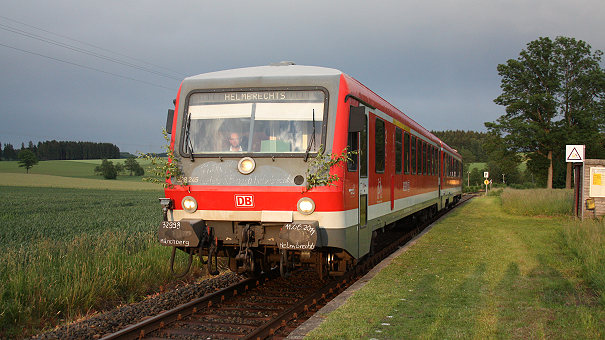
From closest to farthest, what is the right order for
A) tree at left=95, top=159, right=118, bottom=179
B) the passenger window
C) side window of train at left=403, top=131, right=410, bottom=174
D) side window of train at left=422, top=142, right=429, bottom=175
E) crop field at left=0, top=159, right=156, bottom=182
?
the passenger window
side window of train at left=403, top=131, right=410, bottom=174
side window of train at left=422, top=142, right=429, bottom=175
crop field at left=0, top=159, right=156, bottom=182
tree at left=95, top=159, right=118, bottom=179

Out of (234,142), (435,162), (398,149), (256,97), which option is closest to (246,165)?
(234,142)

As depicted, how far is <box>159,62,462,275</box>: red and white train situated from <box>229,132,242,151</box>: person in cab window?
1 cm

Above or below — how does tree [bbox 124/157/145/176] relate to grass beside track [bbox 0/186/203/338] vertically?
above

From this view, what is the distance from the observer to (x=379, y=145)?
29.3 ft

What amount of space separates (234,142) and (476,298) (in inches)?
151

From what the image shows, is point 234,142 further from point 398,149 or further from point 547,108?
point 547,108

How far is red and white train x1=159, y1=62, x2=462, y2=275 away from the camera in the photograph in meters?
6.69

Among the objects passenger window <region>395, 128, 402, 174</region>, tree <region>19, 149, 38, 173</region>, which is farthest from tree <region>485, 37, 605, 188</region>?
tree <region>19, 149, 38, 173</region>

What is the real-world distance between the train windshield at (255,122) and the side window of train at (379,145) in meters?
2.07

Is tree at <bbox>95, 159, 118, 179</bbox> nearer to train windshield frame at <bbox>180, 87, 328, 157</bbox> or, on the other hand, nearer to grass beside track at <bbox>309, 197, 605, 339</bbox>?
grass beside track at <bbox>309, 197, 605, 339</bbox>

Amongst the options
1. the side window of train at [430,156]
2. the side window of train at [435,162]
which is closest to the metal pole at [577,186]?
the side window of train at [435,162]

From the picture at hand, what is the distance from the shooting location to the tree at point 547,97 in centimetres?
4597

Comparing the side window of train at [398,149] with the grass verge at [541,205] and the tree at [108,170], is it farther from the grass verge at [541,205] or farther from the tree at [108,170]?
the tree at [108,170]

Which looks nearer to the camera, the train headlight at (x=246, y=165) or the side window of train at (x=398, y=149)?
the train headlight at (x=246, y=165)
